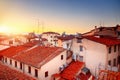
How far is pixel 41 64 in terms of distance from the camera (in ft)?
43.1

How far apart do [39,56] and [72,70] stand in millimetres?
3220

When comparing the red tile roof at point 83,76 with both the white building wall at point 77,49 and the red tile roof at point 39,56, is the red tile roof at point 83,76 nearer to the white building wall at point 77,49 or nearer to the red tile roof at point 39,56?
the white building wall at point 77,49

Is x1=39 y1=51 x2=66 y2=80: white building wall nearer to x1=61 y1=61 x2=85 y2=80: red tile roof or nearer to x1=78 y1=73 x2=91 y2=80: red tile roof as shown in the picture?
x1=61 y1=61 x2=85 y2=80: red tile roof

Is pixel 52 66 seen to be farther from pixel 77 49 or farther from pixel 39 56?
pixel 77 49

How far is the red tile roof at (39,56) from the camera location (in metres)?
13.6

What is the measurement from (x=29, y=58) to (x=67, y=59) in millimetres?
3689

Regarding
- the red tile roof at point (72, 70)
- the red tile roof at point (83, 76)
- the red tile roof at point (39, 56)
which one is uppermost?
the red tile roof at point (39, 56)

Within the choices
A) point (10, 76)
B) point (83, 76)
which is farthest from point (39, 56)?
point (10, 76)

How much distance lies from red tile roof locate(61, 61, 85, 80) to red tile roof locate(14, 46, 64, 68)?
70.6 inches

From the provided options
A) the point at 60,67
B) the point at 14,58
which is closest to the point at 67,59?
the point at 60,67

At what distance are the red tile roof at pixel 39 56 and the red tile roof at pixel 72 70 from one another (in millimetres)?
1793

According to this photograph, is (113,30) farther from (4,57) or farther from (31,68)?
(4,57)

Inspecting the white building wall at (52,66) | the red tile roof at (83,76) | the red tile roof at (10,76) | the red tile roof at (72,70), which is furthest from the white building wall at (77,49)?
the red tile roof at (10,76)

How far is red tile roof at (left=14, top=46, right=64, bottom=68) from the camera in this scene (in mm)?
13641
